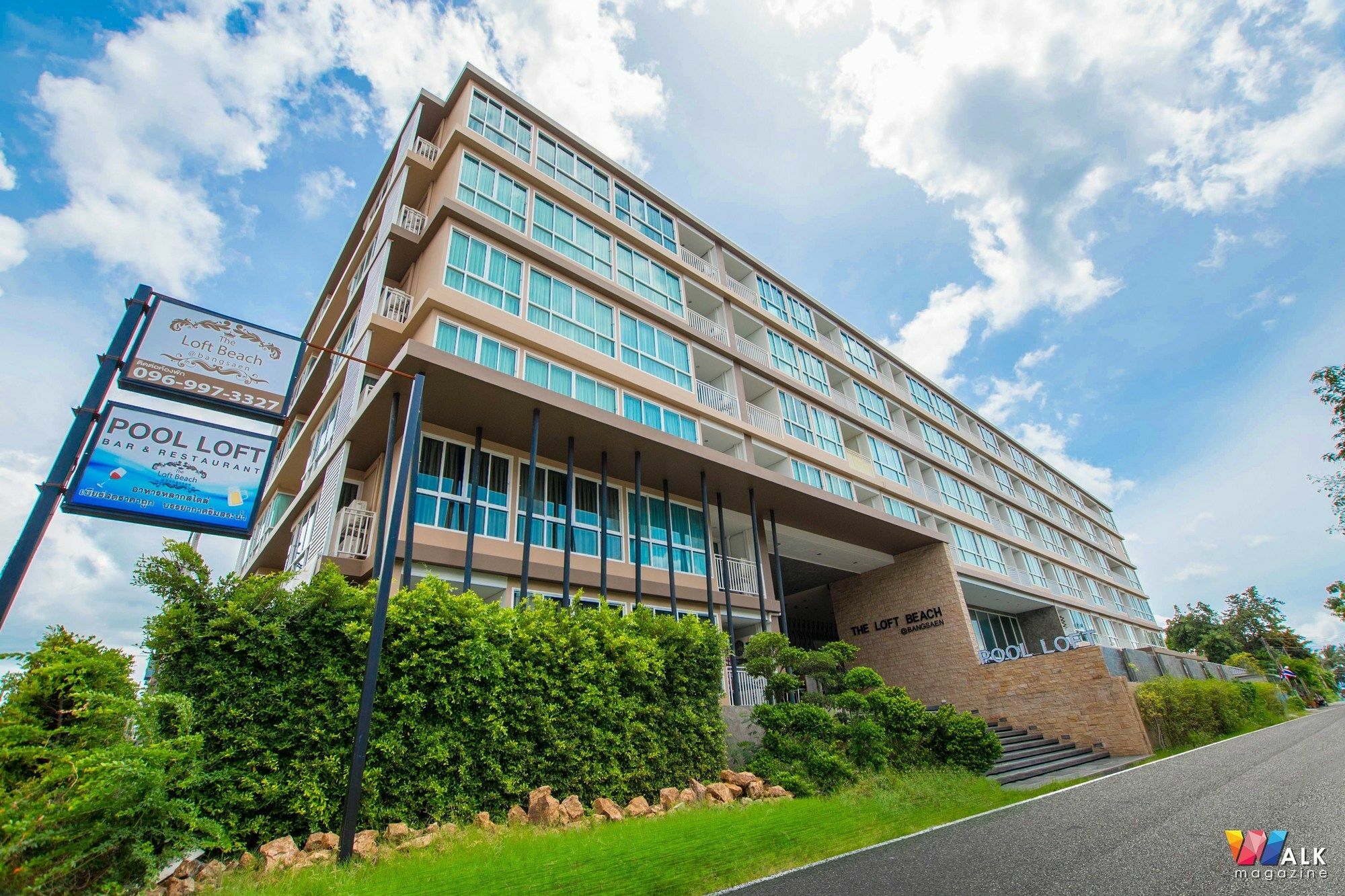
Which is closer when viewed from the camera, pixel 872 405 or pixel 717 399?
pixel 717 399

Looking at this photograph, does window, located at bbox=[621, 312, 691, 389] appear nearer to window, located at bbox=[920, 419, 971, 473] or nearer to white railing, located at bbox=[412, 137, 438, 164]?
white railing, located at bbox=[412, 137, 438, 164]

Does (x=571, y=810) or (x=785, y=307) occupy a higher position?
(x=785, y=307)

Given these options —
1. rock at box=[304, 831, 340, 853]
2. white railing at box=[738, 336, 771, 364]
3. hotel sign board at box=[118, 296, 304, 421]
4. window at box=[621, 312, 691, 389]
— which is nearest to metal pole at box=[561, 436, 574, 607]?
window at box=[621, 312, 691, 389]

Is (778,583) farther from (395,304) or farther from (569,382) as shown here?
(395,304)

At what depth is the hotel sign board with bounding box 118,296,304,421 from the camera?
19.8 feet

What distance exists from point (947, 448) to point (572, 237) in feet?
77.9

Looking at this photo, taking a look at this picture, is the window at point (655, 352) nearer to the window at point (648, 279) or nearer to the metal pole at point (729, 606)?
the window at point (648, 279)

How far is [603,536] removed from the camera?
1307 centimetres

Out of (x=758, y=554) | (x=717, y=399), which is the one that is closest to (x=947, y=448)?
(x=717, y=399)

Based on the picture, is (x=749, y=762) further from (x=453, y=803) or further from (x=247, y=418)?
(x=247, y=418)

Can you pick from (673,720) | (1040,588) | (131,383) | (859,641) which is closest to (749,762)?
(673,720)

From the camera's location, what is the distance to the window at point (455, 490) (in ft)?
40.1

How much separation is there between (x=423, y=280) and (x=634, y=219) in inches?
321

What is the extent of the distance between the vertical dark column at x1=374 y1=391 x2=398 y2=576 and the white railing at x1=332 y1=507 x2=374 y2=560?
28.1 inches
